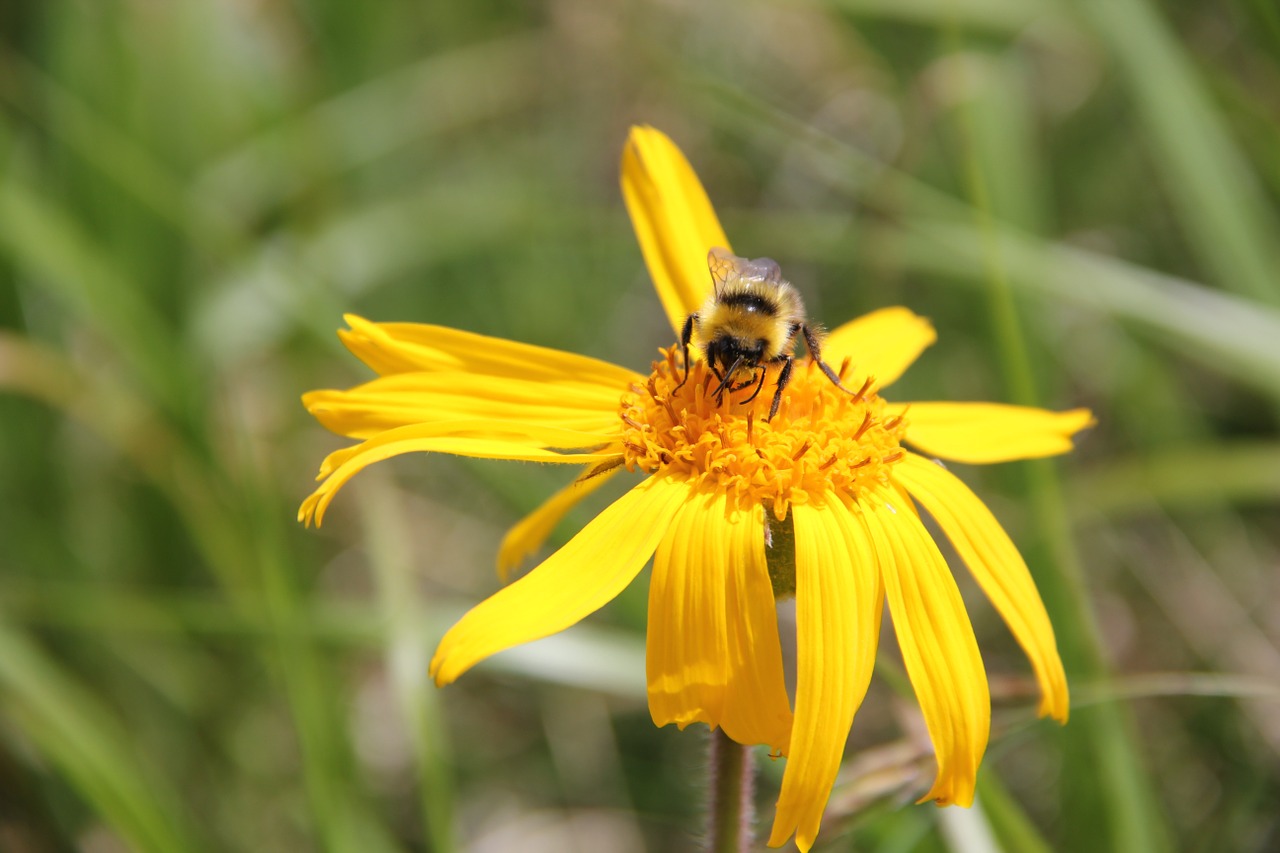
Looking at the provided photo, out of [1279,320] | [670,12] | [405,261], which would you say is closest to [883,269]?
[1279,320]

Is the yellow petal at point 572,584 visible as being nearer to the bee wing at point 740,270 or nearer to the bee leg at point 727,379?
the bee leg at point 727,379

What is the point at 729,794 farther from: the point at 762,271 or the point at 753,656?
the point at 762,271

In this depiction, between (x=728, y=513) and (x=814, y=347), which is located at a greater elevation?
(x=814, y=347)

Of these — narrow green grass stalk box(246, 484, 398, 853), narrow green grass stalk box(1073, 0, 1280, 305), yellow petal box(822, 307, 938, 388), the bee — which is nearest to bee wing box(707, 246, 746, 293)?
the bee

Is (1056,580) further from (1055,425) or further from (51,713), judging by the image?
(51,713)

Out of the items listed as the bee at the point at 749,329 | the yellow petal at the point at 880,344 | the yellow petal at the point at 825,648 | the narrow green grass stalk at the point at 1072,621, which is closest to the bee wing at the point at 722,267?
the bee at the point at 749,329

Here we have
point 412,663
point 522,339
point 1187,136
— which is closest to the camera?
point 412,663

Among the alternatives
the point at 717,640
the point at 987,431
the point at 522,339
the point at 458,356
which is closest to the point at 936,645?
the point at 717,640

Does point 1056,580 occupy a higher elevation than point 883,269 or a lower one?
lower
